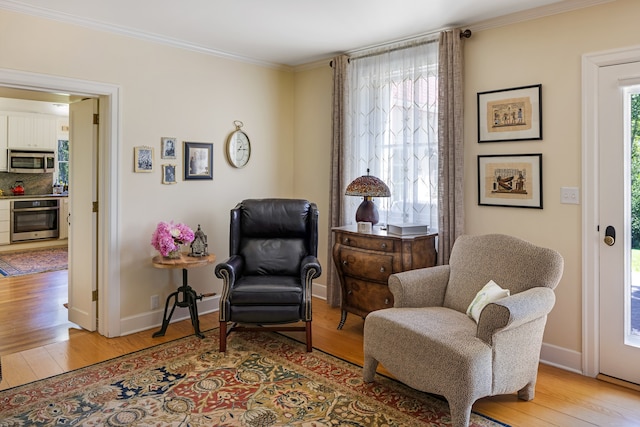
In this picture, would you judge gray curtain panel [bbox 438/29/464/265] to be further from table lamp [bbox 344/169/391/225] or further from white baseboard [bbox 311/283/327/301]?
white baseboard [bbox 311/283/327/301]

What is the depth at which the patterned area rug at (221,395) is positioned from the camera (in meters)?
2.46

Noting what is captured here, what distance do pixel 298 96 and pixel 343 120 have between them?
0.92 meters

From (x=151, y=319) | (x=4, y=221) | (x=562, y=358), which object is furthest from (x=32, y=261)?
(x=562, y=358)

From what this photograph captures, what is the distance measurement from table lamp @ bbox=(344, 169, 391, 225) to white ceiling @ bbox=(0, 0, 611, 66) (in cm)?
130

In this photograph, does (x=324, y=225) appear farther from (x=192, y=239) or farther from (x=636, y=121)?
(x=636, y=121)

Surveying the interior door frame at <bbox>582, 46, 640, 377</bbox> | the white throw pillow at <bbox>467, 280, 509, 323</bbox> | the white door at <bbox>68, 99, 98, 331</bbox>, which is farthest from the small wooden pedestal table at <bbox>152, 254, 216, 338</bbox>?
the interior door frame at <bbox>582, 46, 640, 377</bbox>

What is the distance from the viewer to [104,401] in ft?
8.71

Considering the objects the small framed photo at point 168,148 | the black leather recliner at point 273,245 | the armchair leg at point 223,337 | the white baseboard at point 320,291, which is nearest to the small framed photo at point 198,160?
the small framed photo at point 168,148

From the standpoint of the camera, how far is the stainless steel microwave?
7.86 meters

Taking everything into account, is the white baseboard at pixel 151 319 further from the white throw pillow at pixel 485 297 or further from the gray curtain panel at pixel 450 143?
the white throw pillow at pixel 485 297

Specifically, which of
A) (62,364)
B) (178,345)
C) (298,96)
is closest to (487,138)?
(298,96)

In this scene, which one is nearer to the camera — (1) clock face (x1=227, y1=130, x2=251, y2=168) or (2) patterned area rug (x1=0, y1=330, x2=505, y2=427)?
(2) patterned area rug (x1=0, y1=330, x2=505, y2=427)

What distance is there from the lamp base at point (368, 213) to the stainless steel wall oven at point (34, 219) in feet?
21.9

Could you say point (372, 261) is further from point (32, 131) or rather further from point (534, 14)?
point (32, 131)
